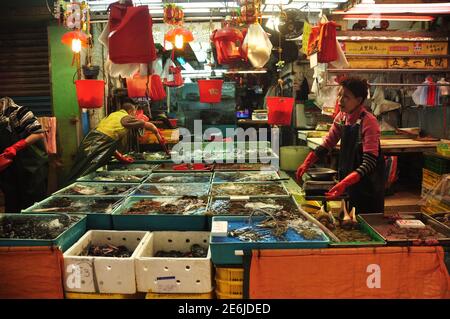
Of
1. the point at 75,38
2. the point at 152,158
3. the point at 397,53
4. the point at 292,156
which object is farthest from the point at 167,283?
the point at 292,156

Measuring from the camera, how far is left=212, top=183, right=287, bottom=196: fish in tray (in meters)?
4.62

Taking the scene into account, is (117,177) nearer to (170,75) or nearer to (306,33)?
(306,33)

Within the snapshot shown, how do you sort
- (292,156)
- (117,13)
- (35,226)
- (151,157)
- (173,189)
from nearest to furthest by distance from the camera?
(35,226) < (117,13) < (173,189) < (151,157) < (292,156)

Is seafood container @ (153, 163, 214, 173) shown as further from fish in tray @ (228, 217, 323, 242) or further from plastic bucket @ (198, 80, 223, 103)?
fish in tray @ (228, 217, 323, 242)

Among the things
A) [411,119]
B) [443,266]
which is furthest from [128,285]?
[411,119]

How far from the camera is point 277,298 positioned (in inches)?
113

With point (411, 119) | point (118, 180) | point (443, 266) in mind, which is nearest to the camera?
point (443, 266)

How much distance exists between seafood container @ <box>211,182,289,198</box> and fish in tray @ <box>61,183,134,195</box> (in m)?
1.17

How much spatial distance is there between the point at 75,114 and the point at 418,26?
792 centimetres

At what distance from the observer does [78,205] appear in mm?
4195

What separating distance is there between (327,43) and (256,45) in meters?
0.92

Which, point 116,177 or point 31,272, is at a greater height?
point 116,177
